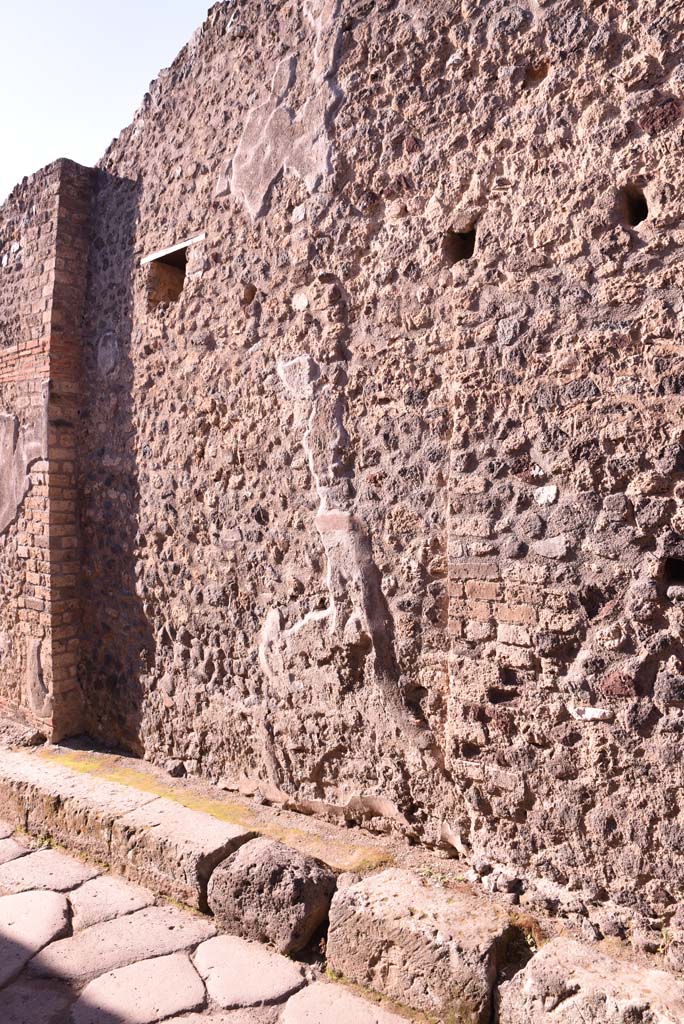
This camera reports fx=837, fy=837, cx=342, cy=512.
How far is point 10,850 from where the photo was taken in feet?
10.8

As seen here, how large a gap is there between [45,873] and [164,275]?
2.67m

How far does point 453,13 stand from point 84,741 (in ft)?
11.8

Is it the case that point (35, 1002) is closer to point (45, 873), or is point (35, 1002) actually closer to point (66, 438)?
point (45, 873)

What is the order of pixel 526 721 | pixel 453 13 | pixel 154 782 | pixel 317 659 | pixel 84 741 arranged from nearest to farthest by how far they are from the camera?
pixel 526 721 < pixel 453 13 < pixel 317 659 < pixel 154 782 < pixel 84 741

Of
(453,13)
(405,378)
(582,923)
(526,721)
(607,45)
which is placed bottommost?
(582,923)

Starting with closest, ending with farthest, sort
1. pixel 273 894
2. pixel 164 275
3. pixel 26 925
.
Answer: pixel 273 894 < pixel 26 925 < pixel 164 275

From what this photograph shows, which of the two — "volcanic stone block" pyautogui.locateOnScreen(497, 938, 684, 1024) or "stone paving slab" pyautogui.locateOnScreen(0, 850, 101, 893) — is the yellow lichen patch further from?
"volcanic stone block" pyautogui.locateOnScreen(497, 938, 684, 1024)

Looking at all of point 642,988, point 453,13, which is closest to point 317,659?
point 642,988

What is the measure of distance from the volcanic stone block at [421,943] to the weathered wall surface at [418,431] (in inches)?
11.1

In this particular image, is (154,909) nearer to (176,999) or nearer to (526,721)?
(176,999)

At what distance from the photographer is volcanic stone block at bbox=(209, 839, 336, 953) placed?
2.51m

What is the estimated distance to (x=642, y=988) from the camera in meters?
1.92

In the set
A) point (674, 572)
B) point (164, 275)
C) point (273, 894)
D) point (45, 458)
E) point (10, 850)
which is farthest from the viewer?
point (45, 458)

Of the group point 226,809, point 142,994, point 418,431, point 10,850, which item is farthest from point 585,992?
point 10,850
